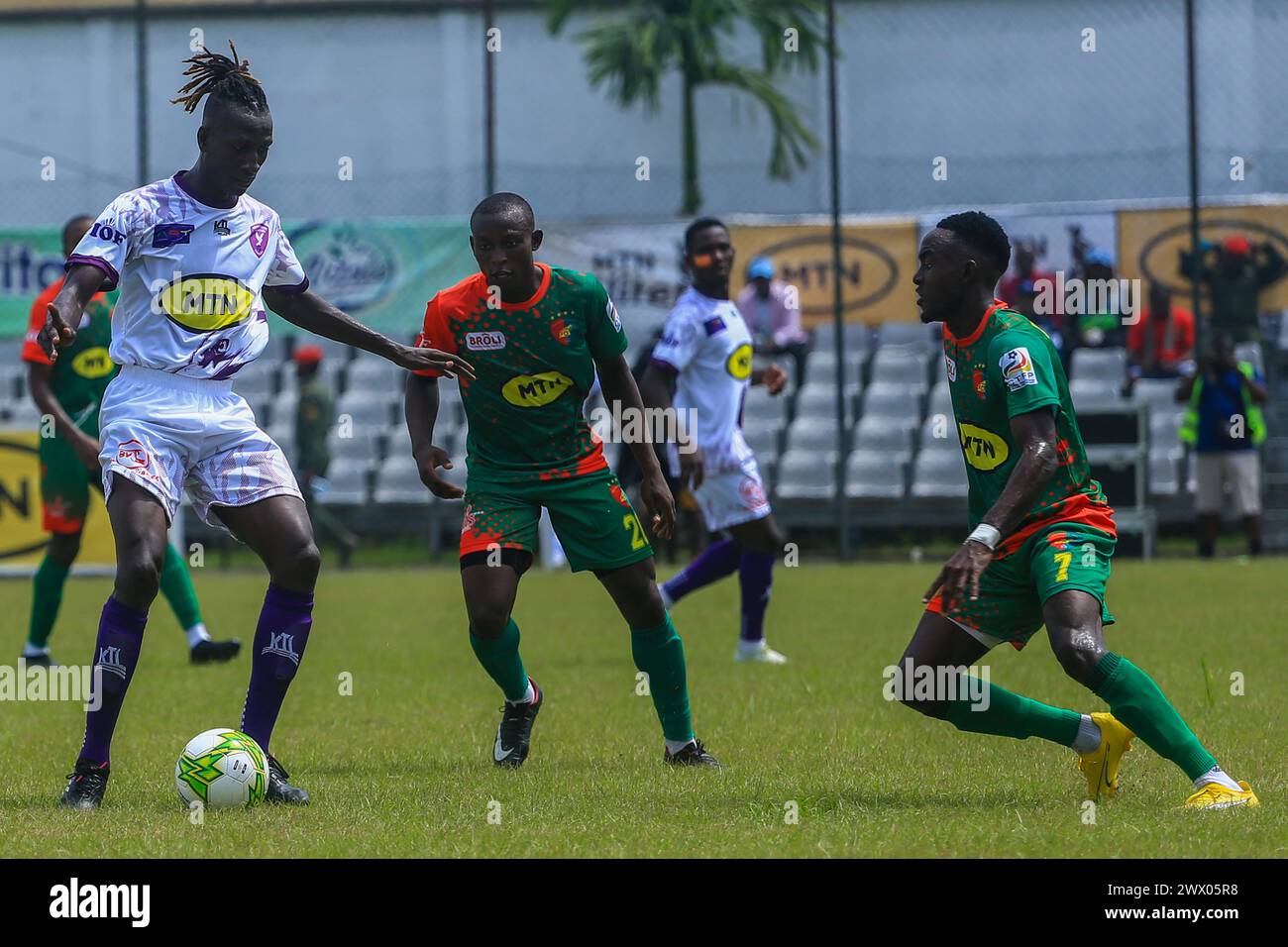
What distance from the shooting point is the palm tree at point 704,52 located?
23.4 meters

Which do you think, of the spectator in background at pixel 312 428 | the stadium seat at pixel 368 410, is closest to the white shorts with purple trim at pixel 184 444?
the spectator in background at pixel 312 428

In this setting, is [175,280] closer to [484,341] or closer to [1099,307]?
[484,341]

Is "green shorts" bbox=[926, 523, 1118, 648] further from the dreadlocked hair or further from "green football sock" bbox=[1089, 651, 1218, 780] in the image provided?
the dreadlocked hair

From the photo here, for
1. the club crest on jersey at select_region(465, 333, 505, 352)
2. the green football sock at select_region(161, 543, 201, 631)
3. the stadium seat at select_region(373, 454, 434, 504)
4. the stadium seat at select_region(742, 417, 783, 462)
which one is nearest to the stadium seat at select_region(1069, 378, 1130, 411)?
the stadium seat at select_region(742, 417, 783, 462)


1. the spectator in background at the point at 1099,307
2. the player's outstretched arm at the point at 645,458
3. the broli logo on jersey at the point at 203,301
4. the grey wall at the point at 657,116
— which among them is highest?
the grey wall at the point at 657,116

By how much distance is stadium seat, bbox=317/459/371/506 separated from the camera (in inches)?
797

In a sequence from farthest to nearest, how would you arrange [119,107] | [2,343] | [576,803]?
1. [119,107]
2. [2,343]
3. [576,803]

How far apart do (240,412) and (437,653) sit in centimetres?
473

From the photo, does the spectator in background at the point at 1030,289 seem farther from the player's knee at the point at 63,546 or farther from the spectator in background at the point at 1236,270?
the player's knee at the point at 63,546

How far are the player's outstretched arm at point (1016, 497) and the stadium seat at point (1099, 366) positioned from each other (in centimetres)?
1403

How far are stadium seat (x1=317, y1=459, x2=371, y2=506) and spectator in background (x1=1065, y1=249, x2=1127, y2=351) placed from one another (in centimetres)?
748

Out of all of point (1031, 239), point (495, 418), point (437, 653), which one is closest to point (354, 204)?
point (1031, 239)

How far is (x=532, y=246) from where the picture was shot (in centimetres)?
677
